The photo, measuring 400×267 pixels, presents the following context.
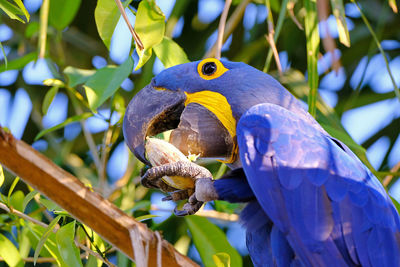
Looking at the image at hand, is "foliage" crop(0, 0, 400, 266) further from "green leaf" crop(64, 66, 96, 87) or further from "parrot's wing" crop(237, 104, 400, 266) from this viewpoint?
"parrot's wing" crop(237, 104, 400, 266)

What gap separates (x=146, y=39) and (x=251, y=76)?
1.04 feet

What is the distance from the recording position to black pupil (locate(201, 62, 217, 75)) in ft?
3.97

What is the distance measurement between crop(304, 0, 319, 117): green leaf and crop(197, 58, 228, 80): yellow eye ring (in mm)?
192

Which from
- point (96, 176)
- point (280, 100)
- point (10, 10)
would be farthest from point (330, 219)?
point (96, 176)

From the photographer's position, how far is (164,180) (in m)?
1.09

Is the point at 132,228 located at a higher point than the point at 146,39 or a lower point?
lower

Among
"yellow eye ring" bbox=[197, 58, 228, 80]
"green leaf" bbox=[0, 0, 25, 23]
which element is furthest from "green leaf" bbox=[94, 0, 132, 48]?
"yellow eye ring" bbox=[197, 58, 228, 80]

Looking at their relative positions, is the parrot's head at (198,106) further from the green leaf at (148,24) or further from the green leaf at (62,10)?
the green leaf at (62,10)

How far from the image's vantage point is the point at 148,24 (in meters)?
0.96

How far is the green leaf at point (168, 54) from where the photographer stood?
124 centimetres

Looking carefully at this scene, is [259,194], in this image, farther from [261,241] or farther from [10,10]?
[10,10]

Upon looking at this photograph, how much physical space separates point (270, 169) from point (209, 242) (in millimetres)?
333

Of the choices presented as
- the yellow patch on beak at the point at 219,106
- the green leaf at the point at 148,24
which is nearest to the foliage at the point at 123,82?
the green leaf at the point at 148,24

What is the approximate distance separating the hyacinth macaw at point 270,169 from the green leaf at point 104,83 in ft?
0.18
